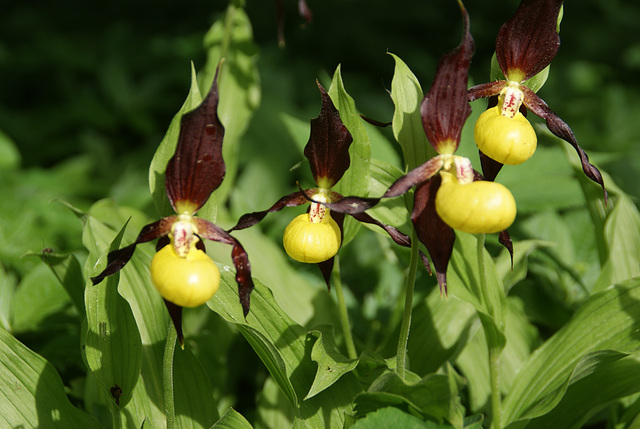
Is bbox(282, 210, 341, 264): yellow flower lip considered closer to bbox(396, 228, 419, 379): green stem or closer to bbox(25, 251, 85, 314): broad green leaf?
bbox(396, 228, 419, 379): green stem

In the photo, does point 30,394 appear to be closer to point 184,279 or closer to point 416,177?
point 184,279

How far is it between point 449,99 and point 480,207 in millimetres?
196

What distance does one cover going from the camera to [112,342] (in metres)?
1.10

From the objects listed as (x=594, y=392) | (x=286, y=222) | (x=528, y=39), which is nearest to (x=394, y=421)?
(x=594, y=392)

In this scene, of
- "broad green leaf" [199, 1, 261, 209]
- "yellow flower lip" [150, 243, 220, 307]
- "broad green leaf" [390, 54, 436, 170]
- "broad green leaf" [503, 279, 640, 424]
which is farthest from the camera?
"broad green leaf" [199, 1, 261, 209]

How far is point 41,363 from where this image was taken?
114cm

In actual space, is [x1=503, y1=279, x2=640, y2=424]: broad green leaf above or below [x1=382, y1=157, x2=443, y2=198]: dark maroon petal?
below

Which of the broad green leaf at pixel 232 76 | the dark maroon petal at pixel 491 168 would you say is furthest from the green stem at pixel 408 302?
the broad green leaf at pixel 232 76

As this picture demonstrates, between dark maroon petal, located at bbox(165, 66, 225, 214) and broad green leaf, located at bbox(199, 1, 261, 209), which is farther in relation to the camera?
broad green leaf, located at bbox(199, 1, 261, 209)

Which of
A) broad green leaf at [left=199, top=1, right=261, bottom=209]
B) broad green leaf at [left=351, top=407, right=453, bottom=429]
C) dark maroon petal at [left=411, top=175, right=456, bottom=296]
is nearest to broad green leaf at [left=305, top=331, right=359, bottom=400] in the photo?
broad green leaf at [left=351, top=407, right=453, bottom=429]

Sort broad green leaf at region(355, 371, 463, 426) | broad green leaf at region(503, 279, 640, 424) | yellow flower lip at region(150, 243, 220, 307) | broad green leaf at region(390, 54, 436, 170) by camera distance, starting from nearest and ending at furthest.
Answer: yellow flower lip at region(150, 243, 220, 307)
broad green leaf at region(355, 371, 463, 426)
broad green leaf at region(390, 54, 436, 170)
broad green leaf at region(503, 279, 640, 424)

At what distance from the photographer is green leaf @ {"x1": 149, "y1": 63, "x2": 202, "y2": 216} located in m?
1.01

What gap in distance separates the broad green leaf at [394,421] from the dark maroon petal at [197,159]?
461 millimetres

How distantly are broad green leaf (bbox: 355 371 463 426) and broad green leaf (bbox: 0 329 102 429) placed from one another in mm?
613
